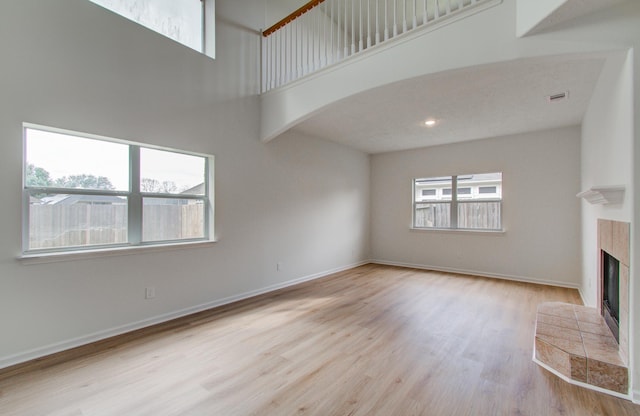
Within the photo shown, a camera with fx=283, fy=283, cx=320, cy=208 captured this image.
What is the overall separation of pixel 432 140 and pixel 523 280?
2996 millimetres

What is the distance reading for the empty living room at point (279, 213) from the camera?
1.98 metres

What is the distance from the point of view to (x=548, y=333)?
2447 mm

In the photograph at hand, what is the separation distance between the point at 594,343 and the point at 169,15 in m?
5.35

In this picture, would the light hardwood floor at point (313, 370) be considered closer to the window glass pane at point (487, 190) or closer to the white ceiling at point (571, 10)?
→ the window glass pane at point (487, 190)

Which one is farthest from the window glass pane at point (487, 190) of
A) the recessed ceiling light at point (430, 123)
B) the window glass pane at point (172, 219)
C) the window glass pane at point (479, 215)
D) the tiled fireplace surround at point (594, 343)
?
the window glass pane at point (172, 219)

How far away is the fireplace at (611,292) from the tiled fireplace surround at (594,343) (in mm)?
60

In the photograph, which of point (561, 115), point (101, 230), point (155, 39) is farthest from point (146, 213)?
point (561, 115)

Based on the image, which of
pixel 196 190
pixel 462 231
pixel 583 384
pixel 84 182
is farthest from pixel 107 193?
pixel 462 231

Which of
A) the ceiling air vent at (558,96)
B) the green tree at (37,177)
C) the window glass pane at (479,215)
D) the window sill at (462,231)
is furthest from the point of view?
the window glass pane at (479,215)

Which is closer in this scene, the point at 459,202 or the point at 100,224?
the point at 100,224

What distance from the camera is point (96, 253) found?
8.79 ft

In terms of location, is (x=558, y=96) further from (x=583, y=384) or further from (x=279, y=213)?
(x=279, y=213)

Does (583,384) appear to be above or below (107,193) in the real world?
below

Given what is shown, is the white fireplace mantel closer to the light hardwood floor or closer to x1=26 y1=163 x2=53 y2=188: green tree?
the light hardwood floor
